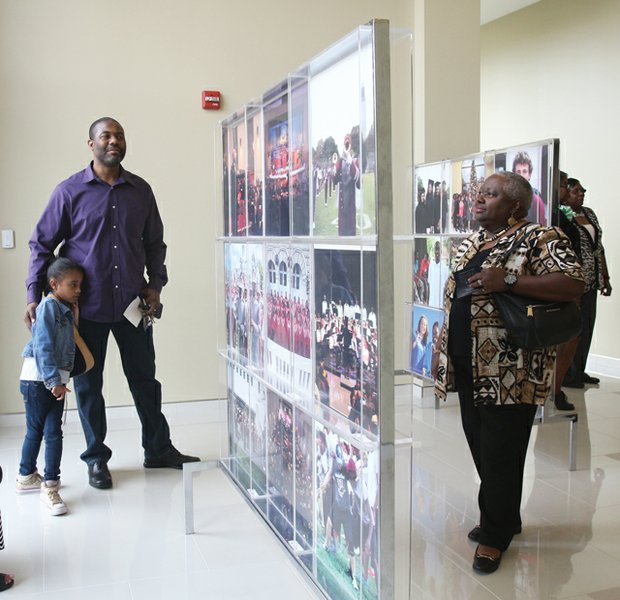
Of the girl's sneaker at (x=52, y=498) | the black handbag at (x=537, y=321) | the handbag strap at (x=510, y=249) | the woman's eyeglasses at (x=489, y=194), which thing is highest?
the woman's eyeglasses at (x=489, y=194)

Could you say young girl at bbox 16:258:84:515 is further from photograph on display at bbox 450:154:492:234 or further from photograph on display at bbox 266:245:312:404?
photograph on display at bbox 450:154:492:234

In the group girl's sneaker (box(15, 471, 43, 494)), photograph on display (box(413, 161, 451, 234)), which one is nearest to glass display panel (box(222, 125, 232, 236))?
girl's sneaker (box(15, 471, 43, 494))

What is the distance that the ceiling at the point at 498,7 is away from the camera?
23.6 ft

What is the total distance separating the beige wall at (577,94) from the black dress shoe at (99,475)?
461cm

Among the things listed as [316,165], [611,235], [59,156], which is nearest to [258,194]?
[316,165]

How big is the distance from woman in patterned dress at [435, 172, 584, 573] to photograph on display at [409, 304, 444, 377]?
192 cm

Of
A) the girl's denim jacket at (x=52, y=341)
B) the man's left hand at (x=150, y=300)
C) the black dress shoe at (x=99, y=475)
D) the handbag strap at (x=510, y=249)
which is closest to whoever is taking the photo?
the handbag strap at (x=510, y=249)

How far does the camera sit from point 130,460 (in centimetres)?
416

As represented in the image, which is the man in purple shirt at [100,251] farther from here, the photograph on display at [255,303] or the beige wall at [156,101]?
the beige wall at [156,101]

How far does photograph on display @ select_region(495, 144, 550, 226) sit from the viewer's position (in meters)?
3.57

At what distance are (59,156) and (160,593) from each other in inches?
120

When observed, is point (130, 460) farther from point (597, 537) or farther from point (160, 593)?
point (597, 537)

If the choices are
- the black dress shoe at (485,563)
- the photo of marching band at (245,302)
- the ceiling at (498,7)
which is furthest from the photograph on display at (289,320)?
the ceiling at (498,7)

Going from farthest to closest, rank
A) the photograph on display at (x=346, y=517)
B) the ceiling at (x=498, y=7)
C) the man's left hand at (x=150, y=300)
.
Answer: the ceiling at (x=498, y=7) < the man's left hand at (x=150, y=300) < the photograph on display at (x=346, y=517)
